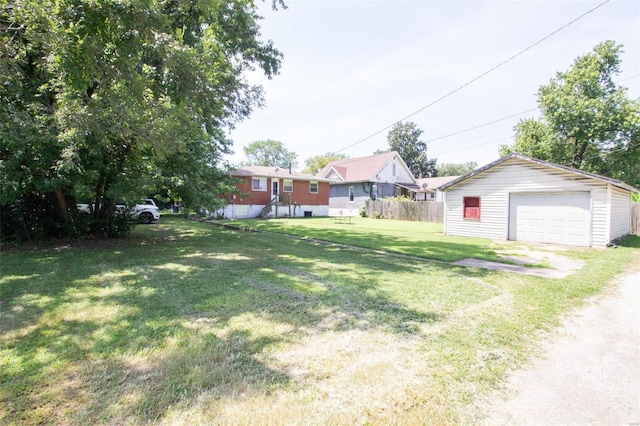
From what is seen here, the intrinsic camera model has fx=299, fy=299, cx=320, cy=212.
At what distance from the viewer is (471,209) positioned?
535 inches

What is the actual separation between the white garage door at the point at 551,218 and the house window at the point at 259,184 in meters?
17.7

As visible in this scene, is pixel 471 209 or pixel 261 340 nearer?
pixel 261 340

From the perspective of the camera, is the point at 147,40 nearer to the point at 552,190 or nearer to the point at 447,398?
the point at 447,398

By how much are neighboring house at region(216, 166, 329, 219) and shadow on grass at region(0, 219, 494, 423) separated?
1586 cm

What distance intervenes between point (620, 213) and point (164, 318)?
16.8 metres

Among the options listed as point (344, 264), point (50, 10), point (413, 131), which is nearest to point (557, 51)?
point (344, 264)

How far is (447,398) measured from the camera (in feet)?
7.55

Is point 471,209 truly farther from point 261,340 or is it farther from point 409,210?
point 261,340

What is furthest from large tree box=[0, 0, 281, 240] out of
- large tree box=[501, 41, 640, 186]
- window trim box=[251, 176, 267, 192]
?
large tree box=[501, 41, 640, 186]

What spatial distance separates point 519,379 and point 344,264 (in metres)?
4.58

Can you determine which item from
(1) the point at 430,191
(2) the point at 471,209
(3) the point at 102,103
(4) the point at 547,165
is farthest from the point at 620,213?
(1) the point at 430,191

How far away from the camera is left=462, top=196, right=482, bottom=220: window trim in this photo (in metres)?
13.3

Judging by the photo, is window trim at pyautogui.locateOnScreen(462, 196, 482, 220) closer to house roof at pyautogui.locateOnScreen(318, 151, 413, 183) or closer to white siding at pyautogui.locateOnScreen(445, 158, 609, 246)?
white siding at pyautogui.locateOnScreen(445, 158, 609, 246)

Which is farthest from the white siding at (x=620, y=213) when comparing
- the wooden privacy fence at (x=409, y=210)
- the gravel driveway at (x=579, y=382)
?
the gravel driveway at (x=579, y=382)
